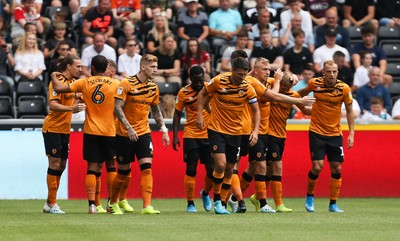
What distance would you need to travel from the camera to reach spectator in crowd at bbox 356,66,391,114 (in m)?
25.2

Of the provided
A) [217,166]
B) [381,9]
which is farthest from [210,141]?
[381,9]

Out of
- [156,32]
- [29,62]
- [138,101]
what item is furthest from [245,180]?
[156,32]

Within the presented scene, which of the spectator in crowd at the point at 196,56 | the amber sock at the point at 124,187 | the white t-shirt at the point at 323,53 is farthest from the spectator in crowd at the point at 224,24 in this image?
the amber sock at the point at 124,187

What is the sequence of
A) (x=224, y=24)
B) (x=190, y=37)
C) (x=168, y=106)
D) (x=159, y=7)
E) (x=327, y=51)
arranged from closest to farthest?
(x=168, y=106)
(x=327, y=51)
(x=190, y=37)
(x=159, y=7)
(x=224, y=24)

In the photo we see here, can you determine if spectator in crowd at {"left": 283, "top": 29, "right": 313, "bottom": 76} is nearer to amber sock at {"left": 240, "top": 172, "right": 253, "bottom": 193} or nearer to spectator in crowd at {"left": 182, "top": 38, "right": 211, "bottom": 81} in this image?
spectator in crowd at {"left": 182, "top": 38, "right": 211, "bottom": 81}

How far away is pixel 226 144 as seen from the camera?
1761 cm

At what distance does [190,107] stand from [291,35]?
8.92 meters

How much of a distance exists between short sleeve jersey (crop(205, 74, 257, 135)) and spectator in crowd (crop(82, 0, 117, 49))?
8.97 metres

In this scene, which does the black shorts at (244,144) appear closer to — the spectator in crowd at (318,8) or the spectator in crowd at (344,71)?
the spectator in crowd at (344,71)

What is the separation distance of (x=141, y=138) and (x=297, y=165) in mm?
6197

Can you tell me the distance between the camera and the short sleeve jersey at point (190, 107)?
18.6 m

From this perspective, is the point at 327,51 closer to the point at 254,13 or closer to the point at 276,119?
the point at 254,13

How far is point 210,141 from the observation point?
1758 cm

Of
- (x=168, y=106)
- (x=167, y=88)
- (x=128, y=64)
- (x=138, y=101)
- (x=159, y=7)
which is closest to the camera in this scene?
(x=138, y=101)
